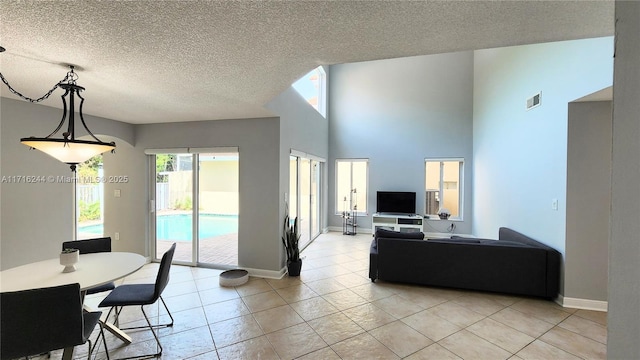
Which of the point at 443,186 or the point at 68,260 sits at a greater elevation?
the point at 443,186

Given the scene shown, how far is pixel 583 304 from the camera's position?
3012mm

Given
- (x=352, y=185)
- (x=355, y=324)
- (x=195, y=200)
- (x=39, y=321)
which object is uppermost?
(x=352, y=185)

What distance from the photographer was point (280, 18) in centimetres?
151

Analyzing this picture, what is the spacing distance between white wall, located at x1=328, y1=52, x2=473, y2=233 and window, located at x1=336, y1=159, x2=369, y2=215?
6.4 inches

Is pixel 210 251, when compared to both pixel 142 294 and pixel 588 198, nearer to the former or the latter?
pixel 142 294

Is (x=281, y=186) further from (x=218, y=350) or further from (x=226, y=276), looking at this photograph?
(x=218, y=350)

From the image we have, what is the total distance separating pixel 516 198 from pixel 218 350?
465 centimetres

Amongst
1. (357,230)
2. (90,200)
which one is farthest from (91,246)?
(357,230)

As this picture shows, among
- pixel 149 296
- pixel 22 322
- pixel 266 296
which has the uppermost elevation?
pixel 22 322

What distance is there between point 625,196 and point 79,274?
315 cm

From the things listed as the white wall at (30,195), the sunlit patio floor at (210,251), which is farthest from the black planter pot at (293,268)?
the white wall at (30,195)

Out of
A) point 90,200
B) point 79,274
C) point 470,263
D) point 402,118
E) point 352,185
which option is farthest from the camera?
point 352,185

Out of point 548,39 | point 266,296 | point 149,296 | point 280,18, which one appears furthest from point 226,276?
point 548,39

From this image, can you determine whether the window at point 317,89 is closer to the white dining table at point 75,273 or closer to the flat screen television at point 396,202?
the flat screen television at point 396,202
